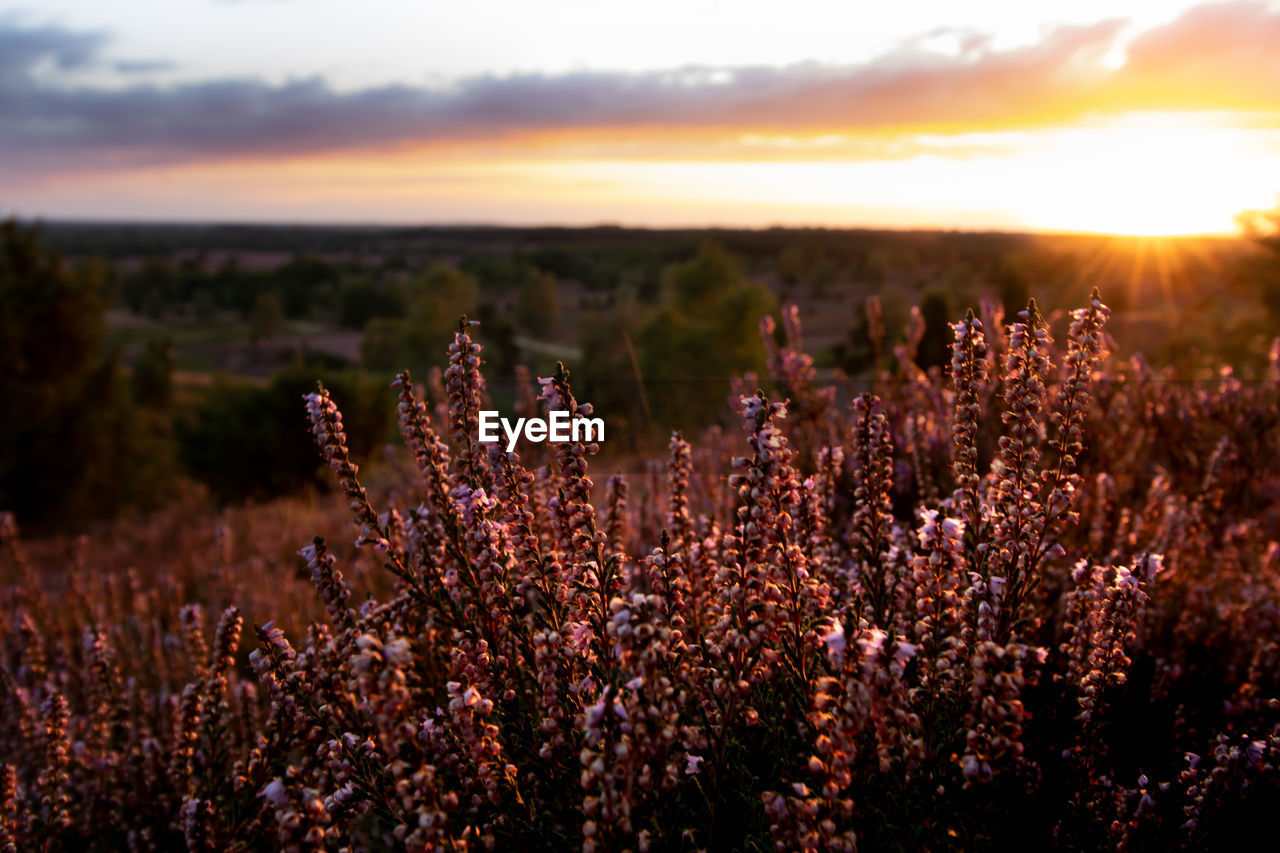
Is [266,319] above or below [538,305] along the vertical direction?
below

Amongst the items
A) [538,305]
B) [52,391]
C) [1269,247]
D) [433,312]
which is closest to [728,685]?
[1269,247]

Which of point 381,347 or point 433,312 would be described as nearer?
point 433,312

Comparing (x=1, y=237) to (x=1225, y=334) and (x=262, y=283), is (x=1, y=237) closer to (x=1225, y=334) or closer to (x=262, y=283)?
(x=1225, y=334)

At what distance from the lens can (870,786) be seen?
238 cm

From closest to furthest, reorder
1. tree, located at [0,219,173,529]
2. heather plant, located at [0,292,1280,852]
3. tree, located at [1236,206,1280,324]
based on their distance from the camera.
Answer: heather plant, located at [0,292,1280,852] < tree, located at [1236,206,1280,324] < tree, located at [0,219,173,529]

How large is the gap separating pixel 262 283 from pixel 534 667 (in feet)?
424

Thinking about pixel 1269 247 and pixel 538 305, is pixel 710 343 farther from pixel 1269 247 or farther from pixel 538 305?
pixel 538 305

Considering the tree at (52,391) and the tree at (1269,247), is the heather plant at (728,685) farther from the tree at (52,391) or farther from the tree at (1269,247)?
the tree at (52,391)

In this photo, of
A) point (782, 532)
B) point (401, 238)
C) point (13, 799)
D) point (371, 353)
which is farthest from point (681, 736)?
point (401, 238)

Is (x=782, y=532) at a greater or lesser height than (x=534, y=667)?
greater

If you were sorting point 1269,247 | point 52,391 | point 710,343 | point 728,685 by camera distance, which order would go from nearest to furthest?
point 728,685, point 1269,247, point 52,391, point 710,343

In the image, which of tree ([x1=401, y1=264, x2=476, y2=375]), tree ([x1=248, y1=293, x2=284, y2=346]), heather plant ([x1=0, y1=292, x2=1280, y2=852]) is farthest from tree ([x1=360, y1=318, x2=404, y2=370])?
heather plant ([x1=0, y1=292, x2=1280, y2=852])

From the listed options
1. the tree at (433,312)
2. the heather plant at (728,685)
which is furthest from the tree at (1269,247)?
the tree at (433,312)

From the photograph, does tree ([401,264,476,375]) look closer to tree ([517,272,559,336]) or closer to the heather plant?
tree ([517,272,559,336])
